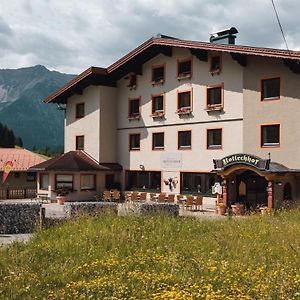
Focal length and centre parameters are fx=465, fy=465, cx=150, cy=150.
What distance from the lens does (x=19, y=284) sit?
29.4 feet

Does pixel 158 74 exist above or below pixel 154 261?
above

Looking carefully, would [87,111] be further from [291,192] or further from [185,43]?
[291,192]

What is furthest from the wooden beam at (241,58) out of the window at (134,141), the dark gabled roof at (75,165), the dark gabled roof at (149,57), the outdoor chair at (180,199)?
the dark gabled roof at (75,165)

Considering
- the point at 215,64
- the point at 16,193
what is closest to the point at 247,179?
the point at 215,64

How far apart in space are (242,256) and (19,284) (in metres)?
5.16

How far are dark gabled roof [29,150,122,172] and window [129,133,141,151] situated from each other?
6.53ft

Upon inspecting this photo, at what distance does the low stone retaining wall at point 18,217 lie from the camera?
17438 mm

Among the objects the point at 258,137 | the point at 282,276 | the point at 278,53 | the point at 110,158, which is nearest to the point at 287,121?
the point at 258,137

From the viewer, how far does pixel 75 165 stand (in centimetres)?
3538

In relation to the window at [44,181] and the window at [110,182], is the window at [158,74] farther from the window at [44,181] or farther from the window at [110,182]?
the window at [44,181]

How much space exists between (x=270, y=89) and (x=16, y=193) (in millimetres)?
23006

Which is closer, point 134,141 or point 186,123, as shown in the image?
point 186,123

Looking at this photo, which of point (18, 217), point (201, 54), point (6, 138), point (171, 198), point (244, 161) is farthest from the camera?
point (6, 138)

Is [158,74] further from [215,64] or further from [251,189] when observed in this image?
[251,189]
